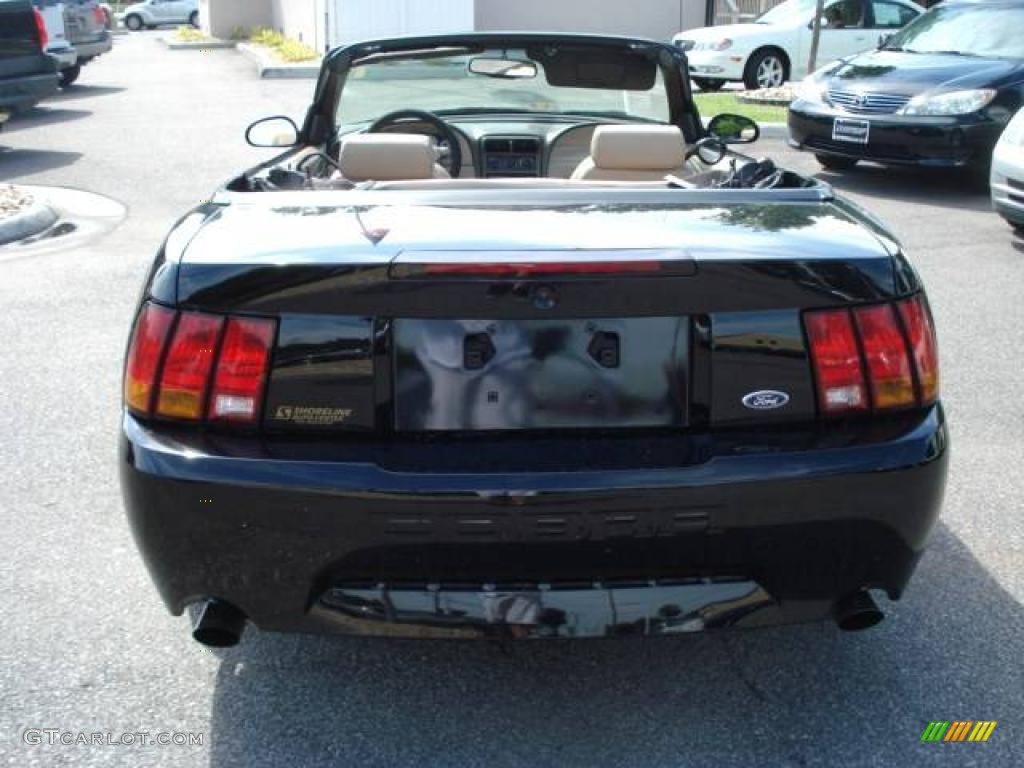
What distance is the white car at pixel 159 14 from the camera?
152 ft

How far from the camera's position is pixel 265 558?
2.61 meters

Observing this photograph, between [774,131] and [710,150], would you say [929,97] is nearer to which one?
[774,131]

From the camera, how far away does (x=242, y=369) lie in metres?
2.63

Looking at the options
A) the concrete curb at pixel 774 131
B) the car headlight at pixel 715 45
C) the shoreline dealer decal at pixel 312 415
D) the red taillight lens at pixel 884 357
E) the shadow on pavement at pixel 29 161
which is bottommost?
the shadow on pavement at pixel 29 161

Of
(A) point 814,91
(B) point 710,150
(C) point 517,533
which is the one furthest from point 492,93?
(A) point 814,91

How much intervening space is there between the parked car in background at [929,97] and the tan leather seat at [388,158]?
7274 mm

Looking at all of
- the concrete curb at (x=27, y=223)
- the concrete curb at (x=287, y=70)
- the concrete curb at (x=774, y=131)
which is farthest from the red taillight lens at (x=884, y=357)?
the concrete curb at (x=287, y=70)

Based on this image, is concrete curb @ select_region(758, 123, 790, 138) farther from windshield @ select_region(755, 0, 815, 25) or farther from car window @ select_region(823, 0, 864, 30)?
car window @ select_region(823, 0, 864, 30)

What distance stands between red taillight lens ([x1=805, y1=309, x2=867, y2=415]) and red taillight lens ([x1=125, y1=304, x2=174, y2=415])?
4.72 ft

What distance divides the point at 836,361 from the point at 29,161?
37.6 ft

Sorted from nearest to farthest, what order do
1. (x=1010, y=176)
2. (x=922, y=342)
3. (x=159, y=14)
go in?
(x=922, y=342), (x=1010, y=176), (x=159, y=14)

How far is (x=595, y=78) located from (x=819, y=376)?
2.53m

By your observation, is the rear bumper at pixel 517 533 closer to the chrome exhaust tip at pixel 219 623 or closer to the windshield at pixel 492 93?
the chrome exhaust tip at pixel 219 623

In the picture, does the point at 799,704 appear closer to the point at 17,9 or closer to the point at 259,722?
the point at 259,722
